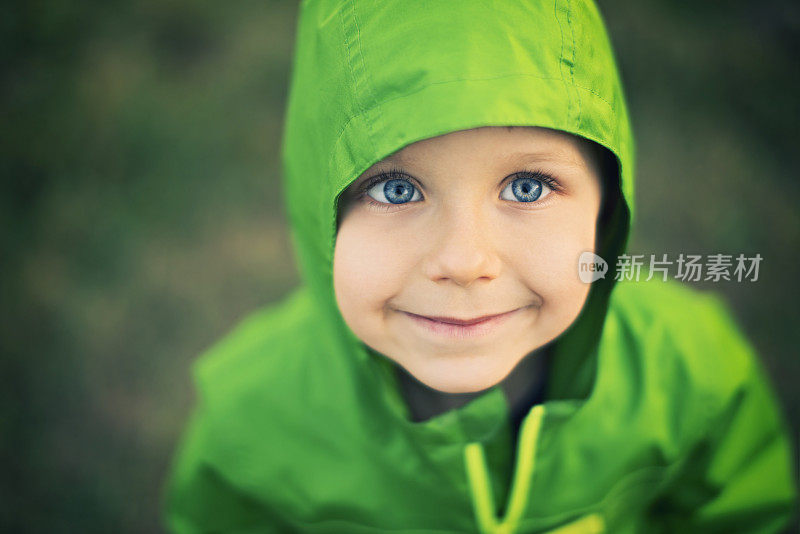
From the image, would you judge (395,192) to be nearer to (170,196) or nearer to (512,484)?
(512,484)

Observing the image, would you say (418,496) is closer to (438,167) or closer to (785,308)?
(438,167)

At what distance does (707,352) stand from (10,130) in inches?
78.4

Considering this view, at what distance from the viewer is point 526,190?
2.64 feet

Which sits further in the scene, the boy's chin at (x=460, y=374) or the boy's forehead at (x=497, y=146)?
the boy's chin at (x=460, y=374)

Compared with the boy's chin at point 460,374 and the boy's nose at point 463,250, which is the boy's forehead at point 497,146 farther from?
the boy's chin at point 460,374

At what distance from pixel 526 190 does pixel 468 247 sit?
4.4 inches

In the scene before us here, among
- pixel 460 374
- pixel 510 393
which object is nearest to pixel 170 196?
pixel 510 393

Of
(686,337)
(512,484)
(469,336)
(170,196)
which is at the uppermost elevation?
(170,196)

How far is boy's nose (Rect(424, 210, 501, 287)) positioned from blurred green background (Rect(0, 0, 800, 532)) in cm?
136

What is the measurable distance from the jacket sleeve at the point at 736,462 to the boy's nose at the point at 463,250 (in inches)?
22.2

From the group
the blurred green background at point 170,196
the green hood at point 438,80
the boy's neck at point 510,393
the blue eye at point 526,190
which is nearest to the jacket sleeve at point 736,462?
the boy's neck at point 510,393

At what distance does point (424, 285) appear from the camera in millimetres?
810

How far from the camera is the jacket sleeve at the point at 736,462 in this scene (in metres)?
1.15

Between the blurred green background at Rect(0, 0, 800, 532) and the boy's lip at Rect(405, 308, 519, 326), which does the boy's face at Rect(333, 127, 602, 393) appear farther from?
the blurred green background at Rect(0, 0, 800, 532)
